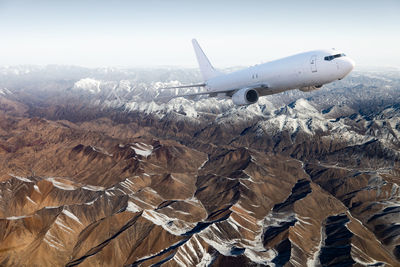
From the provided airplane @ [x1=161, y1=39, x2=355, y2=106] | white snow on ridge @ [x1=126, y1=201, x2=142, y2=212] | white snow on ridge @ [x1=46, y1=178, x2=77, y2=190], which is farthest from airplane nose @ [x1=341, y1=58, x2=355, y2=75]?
white snow on ridge @ [x1=46, y1=178, x2=77, y2=190]

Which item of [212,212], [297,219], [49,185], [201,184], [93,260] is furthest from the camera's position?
[201,184]

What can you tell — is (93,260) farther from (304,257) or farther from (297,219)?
(297,219)

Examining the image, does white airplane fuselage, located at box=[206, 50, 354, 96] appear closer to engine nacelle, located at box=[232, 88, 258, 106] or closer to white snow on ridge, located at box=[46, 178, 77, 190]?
engine nacelle, located at box=[232, 88, 258, 106]

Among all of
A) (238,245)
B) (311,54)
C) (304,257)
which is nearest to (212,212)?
(238,245)

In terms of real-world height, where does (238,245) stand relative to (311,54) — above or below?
below

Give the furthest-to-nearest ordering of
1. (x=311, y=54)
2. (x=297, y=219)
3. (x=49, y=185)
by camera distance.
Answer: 1. (x=49, y=185)
2. (x=297, y=219)
3. (x=311, y=54)
